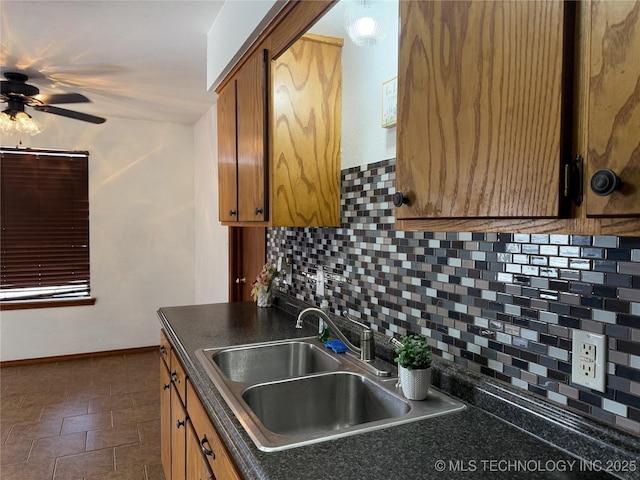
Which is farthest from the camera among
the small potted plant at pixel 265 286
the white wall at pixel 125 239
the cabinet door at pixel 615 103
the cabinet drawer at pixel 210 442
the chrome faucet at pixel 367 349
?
the white wall at pixel 125 239

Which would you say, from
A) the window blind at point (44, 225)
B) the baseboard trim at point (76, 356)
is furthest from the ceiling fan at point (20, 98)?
the baseboard trim at point (76, 356)

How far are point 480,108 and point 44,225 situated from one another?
4698 mm

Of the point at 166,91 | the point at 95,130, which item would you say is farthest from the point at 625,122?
the point at 95,130

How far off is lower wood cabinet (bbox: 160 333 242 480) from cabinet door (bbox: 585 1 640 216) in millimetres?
960

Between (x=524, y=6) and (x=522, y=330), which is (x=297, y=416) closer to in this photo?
(x=522, y=330)

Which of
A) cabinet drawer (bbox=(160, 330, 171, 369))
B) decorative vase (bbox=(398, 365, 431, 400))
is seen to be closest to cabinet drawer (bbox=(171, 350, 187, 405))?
cabinet drawer (bbox=(160, 330, 171, 369))

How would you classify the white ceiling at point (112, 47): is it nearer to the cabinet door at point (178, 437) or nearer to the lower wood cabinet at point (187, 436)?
the lower wood cabinet at point (187, 436)

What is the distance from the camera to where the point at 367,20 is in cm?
161

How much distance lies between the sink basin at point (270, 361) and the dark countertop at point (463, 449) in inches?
17.6

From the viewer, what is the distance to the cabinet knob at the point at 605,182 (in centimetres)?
57

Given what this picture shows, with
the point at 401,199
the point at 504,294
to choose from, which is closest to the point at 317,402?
the point at 504,294

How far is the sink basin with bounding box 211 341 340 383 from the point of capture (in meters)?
1.70

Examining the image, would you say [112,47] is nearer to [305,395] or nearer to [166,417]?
[166,417]

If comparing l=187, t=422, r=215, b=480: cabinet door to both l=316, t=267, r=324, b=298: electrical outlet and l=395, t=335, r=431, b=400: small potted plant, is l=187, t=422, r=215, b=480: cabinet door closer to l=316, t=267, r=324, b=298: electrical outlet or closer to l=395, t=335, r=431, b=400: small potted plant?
l=395, t=335, r=431, b=400: small potted plant
